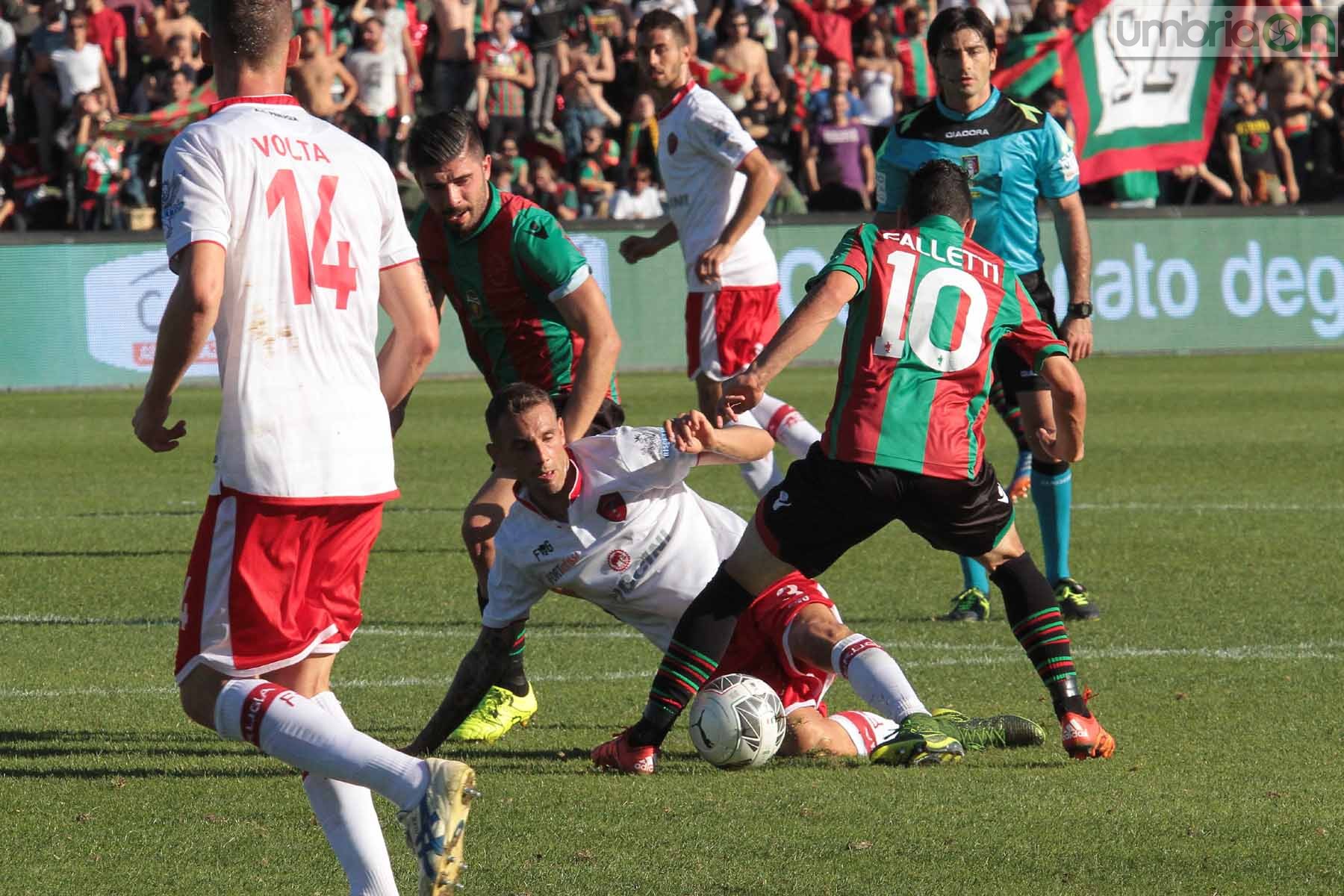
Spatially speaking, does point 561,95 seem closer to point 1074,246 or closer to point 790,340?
point 1074,246

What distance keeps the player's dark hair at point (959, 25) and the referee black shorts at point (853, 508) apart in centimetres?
287

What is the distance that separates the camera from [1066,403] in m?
5.57

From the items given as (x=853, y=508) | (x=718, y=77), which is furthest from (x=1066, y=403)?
(x=718, y=77)

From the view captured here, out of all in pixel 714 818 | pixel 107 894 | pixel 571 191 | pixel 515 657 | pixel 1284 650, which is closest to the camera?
pixel 107 894

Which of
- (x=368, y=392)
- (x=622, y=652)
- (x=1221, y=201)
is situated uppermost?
(x=368, y=392)

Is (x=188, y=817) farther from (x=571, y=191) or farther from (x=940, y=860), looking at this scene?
(x=571, y=191)

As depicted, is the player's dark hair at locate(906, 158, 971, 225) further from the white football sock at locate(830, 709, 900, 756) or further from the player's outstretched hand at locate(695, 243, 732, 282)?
the player's outstretched hand at locate(695, 243, 732, 282)

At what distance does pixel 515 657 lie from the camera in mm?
5855

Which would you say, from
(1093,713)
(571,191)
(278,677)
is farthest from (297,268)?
(571,191)

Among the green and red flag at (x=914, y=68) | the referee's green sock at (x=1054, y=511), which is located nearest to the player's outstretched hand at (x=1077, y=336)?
the referee's green sock at (x=1054, y=511)

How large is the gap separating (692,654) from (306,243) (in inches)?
76.4

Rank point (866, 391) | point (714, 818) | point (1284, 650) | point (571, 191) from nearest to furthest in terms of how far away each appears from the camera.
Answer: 1. point (714, 818)
2. point (866, 391)
3. point (1284, 650)
4. point (571, 191)

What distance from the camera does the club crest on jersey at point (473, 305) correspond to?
20.1ft

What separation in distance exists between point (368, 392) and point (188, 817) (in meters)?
1.46
